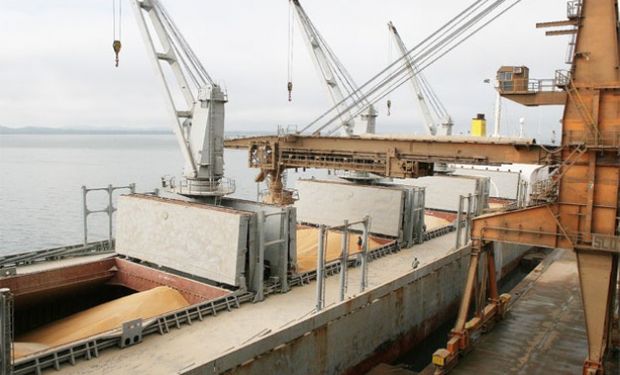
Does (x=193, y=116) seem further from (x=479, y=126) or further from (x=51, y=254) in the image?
(x=479, y=126)

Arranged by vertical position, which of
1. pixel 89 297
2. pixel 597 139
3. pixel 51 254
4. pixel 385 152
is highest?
pixel 597 139

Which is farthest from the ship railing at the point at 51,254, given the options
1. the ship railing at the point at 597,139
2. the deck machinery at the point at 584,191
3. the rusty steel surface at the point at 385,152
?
the ship railing at the point at 597,139

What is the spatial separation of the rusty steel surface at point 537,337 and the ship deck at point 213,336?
4.91 meters

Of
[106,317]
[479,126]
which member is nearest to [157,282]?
A: [106,317]

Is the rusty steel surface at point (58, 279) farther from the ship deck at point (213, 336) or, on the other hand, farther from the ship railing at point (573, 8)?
the ship railing at point (573, 8)

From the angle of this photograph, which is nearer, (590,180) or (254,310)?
(590,180)

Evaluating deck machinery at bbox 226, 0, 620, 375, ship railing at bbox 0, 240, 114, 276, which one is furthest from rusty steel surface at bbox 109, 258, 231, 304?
deck machinery at bbox 226, 0, 620, 375

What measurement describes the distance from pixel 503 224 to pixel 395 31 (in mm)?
28354

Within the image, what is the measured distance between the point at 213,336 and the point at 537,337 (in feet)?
38.5

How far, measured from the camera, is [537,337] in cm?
1875

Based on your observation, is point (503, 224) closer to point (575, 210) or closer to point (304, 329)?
point (575, 210)

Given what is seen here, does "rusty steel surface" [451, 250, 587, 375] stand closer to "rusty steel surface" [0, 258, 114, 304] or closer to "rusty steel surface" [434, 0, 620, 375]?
"rusty steel surface" [434, 0, 620, 375]

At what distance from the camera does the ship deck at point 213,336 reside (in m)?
12.9

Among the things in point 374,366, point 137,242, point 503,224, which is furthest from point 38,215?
point 503,224
